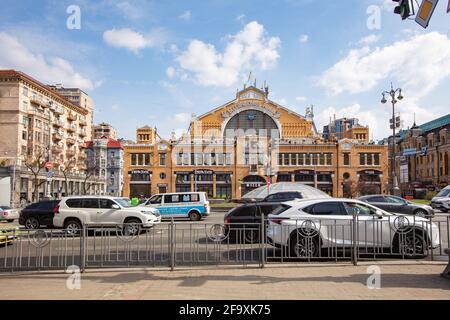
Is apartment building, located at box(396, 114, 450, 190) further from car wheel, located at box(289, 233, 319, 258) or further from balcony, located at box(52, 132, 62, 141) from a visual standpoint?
balcony, located at box(52, 132, 62, 141)

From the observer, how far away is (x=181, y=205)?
23.4 meters

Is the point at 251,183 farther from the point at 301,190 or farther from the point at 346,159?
the point at 301,190

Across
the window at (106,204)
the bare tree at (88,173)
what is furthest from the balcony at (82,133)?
the window at (106,204)

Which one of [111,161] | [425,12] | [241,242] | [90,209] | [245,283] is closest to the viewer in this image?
[245,283]

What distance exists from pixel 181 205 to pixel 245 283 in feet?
53.5

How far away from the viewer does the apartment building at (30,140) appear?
5239 cm

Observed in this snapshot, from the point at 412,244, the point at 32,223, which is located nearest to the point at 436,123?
the point at 412,244

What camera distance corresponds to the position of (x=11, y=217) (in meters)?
27.3

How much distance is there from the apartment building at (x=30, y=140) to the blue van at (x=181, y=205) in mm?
33554

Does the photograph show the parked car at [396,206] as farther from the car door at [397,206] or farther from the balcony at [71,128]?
the balcony at [71,128]

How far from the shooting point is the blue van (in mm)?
23266

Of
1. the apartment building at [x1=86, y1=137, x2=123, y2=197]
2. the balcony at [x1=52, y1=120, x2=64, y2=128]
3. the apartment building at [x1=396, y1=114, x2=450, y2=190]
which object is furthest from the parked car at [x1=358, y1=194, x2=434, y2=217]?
the apartment building at [x1=86, y1=137, x2=123, y2=197]
